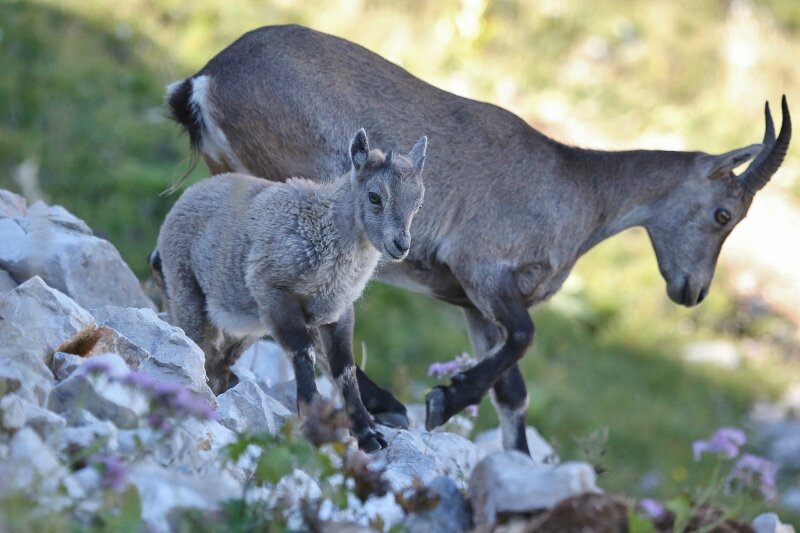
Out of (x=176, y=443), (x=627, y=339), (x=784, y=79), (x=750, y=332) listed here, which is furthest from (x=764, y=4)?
(x=176, y=443)

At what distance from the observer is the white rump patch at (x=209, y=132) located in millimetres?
7414

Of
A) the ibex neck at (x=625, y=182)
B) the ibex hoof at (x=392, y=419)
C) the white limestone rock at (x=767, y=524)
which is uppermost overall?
the ibex neck at (x=625, y=182)

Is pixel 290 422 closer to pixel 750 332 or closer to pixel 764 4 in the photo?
pixel 750 332

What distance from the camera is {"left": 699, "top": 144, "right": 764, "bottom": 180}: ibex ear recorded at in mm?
7992

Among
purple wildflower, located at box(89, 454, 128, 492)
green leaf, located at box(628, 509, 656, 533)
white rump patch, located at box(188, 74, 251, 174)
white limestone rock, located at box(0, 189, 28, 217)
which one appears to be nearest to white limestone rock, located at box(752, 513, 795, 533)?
green leaf, located at box(628, 509, 656, 533)

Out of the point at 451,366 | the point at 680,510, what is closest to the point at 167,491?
the point at 680,510

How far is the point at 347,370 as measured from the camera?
20.1 ft

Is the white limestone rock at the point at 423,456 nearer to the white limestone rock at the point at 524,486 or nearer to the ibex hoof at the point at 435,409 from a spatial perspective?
the ibex hoof at the point at 435,409

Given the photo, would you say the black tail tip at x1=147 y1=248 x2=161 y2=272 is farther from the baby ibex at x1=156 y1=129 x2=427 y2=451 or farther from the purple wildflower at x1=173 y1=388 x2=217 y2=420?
the purple wildflower at x1=173 y1=388 x2=217 y2=420

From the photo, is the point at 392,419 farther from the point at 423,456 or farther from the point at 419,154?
the point at 419,154

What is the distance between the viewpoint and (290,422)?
3.98 meters

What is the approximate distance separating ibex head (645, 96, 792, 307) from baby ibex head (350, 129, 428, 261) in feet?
8.92

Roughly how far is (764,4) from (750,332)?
798 centimetres

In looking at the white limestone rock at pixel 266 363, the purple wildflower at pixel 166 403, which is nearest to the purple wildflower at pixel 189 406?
the purple wildflower at pixel 166 403
